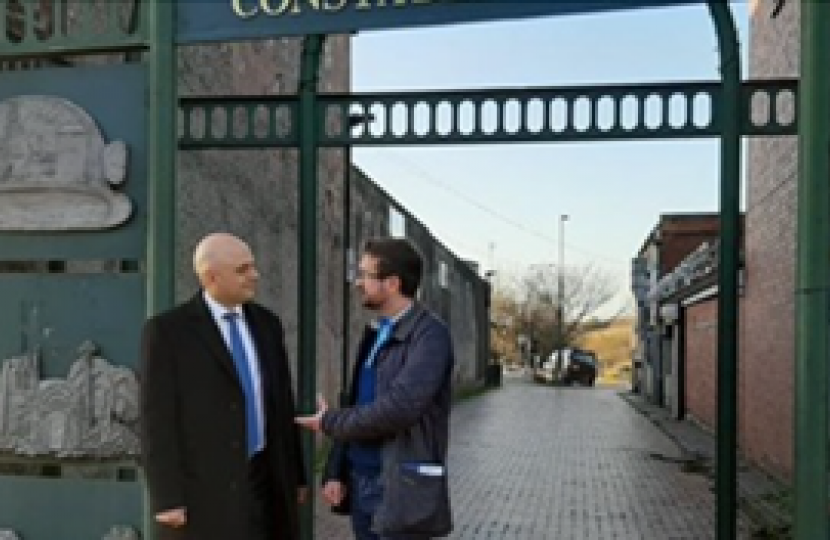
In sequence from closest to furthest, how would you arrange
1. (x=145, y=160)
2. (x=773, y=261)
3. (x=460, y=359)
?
(x=145, y=160), (x=773, y=261), (x=460, y=359)

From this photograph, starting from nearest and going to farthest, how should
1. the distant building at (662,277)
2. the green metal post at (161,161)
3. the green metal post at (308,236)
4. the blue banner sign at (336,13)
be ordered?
1. the blue banner sign at (336,13)
2. the green metal post at (161,161)
3. the green metal post at (308,236)
4. the distant building at (662,277)

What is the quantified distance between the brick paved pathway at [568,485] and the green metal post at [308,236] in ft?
13.3

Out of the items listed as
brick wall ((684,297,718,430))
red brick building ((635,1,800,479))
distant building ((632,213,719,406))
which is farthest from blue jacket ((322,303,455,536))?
distant building ((632,213,719,406))

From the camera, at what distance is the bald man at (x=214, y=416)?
12.1 ft

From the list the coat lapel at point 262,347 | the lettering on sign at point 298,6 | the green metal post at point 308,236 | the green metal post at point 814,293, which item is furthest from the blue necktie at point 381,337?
the green metal post at point 814,293

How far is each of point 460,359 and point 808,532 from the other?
29.6m

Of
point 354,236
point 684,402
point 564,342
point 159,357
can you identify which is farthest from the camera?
point 564,342

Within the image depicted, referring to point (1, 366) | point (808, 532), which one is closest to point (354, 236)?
point (1, 366)

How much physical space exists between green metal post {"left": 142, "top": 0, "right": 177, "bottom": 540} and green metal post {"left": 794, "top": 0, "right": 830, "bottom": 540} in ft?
8.06

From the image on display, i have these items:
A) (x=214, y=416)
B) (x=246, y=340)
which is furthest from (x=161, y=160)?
(x=214, y=416)

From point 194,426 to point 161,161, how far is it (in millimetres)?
1256

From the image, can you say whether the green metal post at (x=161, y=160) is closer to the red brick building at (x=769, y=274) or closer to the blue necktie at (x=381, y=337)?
the blue necktie at (x=381, y=337)

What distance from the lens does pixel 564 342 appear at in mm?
60562

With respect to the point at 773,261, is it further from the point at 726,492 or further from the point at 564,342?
the point at 564,342
